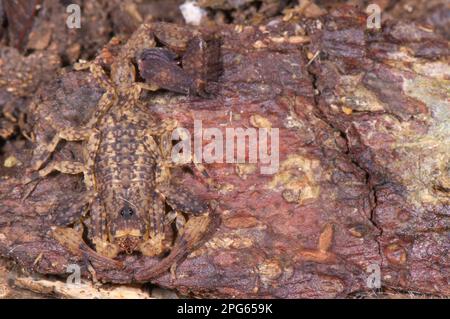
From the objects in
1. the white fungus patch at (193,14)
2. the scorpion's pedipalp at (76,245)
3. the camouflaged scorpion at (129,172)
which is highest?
the white fungus patch at (193,14)

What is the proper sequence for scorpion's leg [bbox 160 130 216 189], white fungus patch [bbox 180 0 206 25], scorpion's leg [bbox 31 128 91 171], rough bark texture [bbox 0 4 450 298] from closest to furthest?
rough bark texture [bbox 0 4 450 298] < scorpion's leg [bbox 160 130 216 189] < scorpion's leg [bbox 31 128 91 171] < white fungus patch [bbox 180 0 206 25]

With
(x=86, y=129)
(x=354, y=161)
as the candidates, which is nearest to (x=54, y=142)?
(x=86, y=129)

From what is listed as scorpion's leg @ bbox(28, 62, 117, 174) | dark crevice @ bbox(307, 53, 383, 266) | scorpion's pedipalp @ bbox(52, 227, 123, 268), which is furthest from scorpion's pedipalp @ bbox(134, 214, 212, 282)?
dark crevice @ bbox(307, 53, 383, 266)

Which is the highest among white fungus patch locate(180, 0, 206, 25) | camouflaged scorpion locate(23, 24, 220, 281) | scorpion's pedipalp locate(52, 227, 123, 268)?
white fungus patch locate(180, 0, 206, 25)

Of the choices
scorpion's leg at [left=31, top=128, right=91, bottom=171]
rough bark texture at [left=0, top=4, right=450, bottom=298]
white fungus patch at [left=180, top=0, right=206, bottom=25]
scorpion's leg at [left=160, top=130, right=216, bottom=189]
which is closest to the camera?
rough bark texture at [left=0, top=4, right=450, bottom=298]

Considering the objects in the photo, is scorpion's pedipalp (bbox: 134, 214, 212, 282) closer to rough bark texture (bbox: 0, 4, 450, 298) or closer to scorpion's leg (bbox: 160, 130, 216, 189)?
rough bark texture (bbox: 0, 4, 450, 298)

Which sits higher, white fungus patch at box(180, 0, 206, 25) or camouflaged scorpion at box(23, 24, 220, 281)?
white fungus patch at box(180, 0, 206, 25)

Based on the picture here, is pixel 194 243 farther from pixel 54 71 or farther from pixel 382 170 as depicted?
pixel 54 71

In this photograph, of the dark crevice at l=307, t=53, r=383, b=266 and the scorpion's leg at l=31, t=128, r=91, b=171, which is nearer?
the dark crevice at l=307, t=53, r=383, b=266

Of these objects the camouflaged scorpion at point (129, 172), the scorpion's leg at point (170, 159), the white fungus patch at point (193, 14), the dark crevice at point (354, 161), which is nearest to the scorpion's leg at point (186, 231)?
the camouflaged scorpion at point (129, 172)

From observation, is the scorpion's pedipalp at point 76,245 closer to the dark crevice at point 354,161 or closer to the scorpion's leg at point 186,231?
the scorpion's leg at point 186,231
